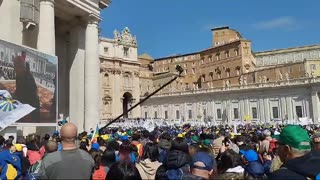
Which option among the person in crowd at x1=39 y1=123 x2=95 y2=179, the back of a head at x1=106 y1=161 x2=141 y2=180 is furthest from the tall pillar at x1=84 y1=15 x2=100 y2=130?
the back of a head at x1=106 y1=161 x2=141 y2=180

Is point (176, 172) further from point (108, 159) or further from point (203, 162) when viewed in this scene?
point (108, 159)

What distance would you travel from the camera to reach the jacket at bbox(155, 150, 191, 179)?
546 centimetres

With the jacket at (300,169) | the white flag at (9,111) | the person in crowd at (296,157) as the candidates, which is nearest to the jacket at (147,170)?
the person in crowd at (296,157)

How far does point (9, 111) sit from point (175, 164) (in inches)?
283

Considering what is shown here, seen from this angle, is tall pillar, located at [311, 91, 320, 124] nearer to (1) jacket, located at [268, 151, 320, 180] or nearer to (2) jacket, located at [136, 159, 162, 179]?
(2) jacket, located at [136, 159, 162, 179]

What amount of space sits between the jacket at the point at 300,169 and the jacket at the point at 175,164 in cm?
235

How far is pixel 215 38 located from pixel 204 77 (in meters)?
10.7

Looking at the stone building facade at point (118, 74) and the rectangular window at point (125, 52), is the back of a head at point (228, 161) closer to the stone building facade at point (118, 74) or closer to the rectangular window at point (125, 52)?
Result: the stone building facade at point (118, 74)

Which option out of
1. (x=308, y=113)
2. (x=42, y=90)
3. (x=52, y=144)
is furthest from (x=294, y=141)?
(x=308, y=113)

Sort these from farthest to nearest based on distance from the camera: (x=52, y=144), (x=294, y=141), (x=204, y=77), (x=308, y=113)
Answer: (x=204, y=77), (x=308, y=113), (x=52, y=144), (x=294, y=141)

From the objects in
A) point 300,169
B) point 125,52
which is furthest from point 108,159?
point 125,52

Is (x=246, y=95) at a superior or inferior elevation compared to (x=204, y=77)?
inferior

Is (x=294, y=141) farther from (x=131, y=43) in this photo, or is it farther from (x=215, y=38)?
(x=215, y=38)

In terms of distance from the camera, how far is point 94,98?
23594 mm
